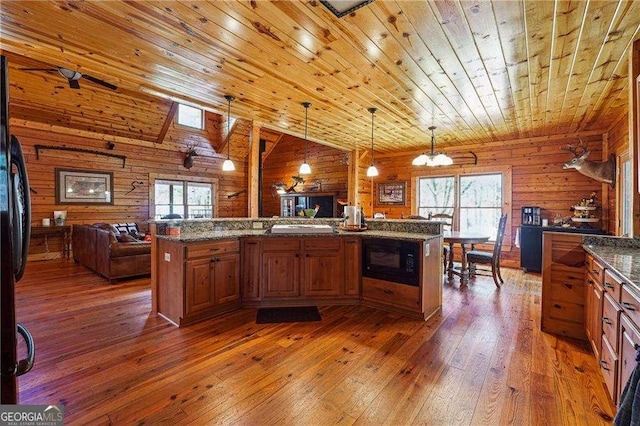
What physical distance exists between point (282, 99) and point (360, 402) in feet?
10.9

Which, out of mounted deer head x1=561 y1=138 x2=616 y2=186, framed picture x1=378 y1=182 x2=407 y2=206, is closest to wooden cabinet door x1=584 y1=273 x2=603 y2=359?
mounted deer head x1=561 y1=138 x2=616 y2=186

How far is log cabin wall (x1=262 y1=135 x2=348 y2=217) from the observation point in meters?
8.35

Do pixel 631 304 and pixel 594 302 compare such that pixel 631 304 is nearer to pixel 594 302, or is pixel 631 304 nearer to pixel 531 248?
pixel 594 302

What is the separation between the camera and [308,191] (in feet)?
28.1

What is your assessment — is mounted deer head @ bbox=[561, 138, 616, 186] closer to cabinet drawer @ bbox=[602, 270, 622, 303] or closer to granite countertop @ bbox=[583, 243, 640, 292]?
granite countertop @ bbox=[583, 243, 640, 292]

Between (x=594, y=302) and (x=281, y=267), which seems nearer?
(x=594, y=302)

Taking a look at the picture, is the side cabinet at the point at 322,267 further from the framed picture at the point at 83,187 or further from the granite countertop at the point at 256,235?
the framed picture at the point at 83,187

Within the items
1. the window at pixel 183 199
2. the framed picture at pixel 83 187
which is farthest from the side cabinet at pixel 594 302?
the framed picture at pixel 83 187

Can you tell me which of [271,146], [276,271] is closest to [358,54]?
[276,271]

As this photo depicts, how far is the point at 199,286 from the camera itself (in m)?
3.00

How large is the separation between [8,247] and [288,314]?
2610 millimetres

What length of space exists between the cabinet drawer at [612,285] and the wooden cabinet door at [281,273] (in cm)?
258

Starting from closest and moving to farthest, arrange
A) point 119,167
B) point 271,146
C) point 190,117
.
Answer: point 119,167
point 190,117
point 271,146

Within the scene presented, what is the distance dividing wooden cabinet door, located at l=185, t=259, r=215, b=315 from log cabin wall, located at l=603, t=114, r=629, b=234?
18.2 feet
